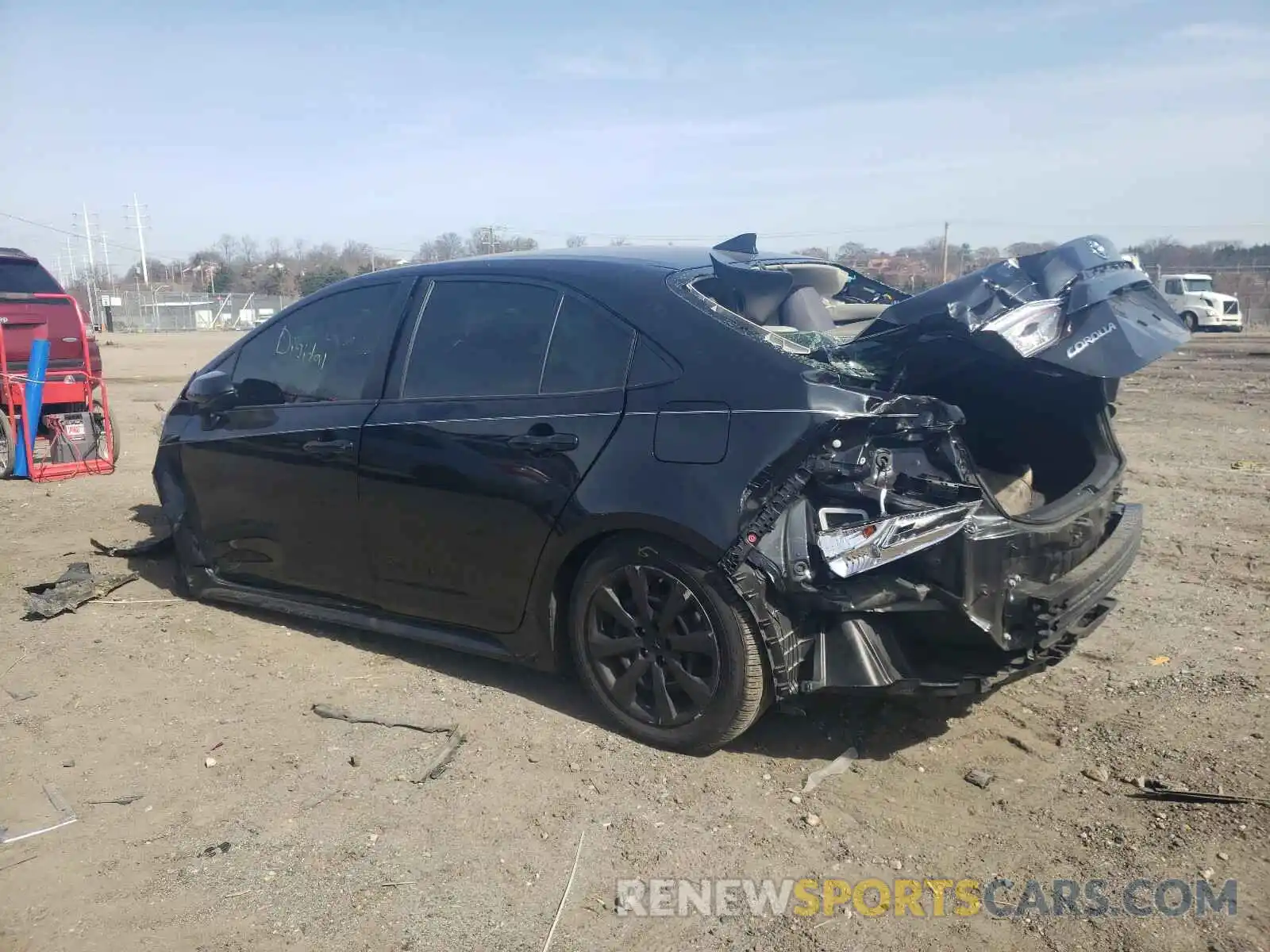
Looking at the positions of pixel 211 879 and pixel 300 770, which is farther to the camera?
pixel 300 770

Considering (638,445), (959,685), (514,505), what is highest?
(638,445)

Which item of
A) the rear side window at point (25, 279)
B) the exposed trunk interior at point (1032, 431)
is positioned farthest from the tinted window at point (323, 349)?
the rear side window at point (25, 279)

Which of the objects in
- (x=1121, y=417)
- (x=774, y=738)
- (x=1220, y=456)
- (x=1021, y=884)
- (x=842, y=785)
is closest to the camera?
(x=1021, y=884)

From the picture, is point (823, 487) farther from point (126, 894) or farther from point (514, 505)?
point (126, 894)

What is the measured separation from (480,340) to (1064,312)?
7.20 feet

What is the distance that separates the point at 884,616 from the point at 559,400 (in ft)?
4.63

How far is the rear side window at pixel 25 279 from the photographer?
10.2m

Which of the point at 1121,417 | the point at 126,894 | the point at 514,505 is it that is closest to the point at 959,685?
the point at 514,505

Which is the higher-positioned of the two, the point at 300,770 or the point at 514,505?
the point at 514,505

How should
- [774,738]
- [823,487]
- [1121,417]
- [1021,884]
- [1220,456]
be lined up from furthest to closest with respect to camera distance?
1. [1121,417]
2. [1220,456]
3. [774,738]
4. [823,487]
5. [1021,884]

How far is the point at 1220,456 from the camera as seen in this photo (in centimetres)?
870

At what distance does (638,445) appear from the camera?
3.50 m

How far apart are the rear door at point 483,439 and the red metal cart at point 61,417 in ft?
20.6

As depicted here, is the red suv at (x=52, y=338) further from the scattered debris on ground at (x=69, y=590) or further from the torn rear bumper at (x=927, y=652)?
the torn rear bumper at (x=927, y=652)
